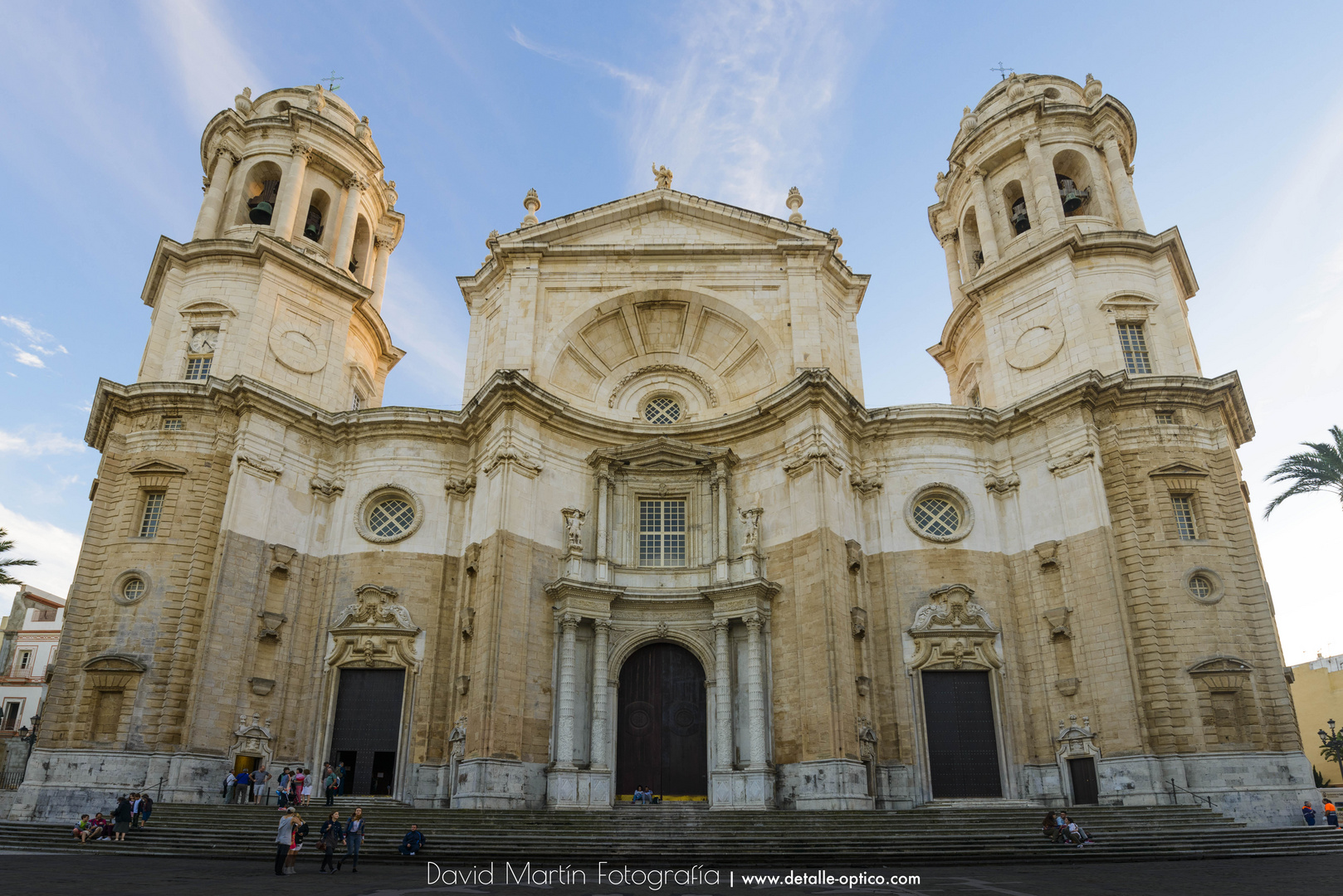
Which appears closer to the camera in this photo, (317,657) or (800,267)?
(317,657)

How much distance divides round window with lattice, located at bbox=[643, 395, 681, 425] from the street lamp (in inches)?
1348

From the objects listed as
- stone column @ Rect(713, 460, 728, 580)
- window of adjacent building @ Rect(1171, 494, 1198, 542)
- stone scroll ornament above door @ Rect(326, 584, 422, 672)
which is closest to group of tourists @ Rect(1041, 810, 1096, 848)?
window of adjacent building @ Rect(1171, 494, 1198, 542)

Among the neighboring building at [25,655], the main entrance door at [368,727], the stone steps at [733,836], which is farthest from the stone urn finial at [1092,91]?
the neighboring building at [25,655]

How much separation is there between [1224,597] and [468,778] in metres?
21.6

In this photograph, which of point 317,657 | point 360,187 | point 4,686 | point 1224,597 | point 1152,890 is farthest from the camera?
point 4,686

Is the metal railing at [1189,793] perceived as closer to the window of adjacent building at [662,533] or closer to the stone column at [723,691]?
the stone column at [723,691]

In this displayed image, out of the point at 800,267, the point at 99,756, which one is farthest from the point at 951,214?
the point at 99,756

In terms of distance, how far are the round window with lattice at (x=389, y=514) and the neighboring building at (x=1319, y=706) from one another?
159 ft

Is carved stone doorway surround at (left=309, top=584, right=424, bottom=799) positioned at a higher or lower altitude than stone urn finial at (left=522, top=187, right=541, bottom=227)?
lower

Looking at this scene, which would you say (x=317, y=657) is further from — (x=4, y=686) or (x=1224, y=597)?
(x=4, y=686)

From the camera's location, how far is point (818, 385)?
27250mm

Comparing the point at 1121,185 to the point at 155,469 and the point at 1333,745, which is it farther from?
the point at 155,469

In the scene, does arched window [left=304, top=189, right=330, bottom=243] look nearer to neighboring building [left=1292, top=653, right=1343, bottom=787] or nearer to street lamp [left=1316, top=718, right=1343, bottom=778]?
street lamp [left=1316, top=718, right=1343, bottom=778]

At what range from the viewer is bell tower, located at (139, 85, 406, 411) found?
30.5m
